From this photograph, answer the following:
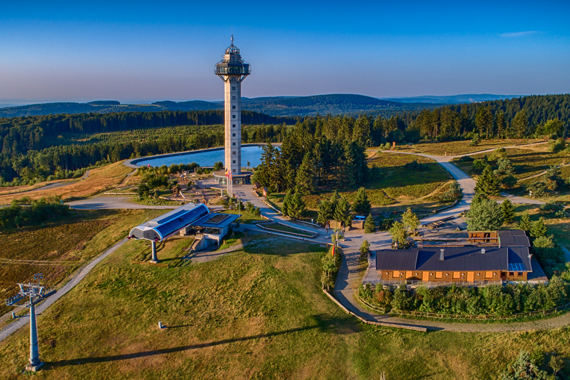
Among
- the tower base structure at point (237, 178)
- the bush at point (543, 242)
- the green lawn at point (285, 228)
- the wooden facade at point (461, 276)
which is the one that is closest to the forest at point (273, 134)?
the tower base structure at point (237, 178)

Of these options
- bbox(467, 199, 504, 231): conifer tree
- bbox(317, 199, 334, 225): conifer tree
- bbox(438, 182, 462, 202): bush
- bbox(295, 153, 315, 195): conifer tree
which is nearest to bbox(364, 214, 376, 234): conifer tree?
bbox(317, 199, 334, 225): conifer tree

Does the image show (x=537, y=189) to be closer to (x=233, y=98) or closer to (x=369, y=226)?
(x=369, y=226)

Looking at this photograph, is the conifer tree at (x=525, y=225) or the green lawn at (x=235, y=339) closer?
the green lawn at (x=235, y=339)

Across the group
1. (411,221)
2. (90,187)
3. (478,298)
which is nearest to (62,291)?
(411,221)

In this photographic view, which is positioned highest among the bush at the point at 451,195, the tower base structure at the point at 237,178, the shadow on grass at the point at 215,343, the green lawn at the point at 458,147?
the green lawn at the point at 458,147

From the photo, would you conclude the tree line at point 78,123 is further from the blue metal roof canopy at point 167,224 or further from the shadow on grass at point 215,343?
the shadow on grass at point 215,343

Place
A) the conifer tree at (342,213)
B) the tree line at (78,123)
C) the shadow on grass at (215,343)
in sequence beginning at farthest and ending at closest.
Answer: the tree line at (78,123) < the conifer tree at (342,213) < the shadow on grass at (215,343)

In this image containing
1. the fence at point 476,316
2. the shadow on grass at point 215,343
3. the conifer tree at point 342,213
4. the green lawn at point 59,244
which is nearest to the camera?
the shadow on grass at point 215,343
